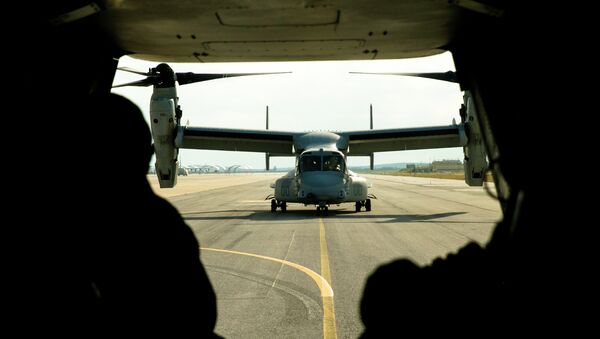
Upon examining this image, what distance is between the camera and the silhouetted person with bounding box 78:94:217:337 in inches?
70.9

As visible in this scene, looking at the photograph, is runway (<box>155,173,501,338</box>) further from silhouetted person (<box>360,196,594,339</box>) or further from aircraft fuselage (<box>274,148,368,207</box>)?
silhouetted person (<box>360,196,594,339</box>)

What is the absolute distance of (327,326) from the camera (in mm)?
5371

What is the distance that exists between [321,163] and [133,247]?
58.3ft

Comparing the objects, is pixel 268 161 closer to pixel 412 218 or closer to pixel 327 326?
pixel 412 218

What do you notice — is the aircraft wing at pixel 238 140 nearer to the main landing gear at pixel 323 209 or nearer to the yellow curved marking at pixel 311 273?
the main landing gear at pixel 323 209

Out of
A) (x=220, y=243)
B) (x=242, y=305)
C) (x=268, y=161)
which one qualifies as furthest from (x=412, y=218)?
(x=268, y=161)

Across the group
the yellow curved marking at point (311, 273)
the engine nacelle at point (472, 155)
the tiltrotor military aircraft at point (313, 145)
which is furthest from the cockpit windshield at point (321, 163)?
the yellow curved marking at point (311, 273)

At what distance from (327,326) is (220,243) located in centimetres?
698

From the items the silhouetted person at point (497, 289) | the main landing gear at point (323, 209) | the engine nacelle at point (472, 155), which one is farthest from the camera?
the main landing gear at point (323, 209)

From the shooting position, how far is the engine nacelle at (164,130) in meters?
15.3

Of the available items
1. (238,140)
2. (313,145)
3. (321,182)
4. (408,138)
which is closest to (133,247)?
(321,182)

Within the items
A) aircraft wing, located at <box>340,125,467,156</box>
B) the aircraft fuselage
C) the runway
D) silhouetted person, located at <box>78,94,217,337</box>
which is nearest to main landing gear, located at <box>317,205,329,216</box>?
the aircraft fuselage

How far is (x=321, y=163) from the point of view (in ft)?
64.4

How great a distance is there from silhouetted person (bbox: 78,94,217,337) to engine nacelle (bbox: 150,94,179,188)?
1291 centimetres
